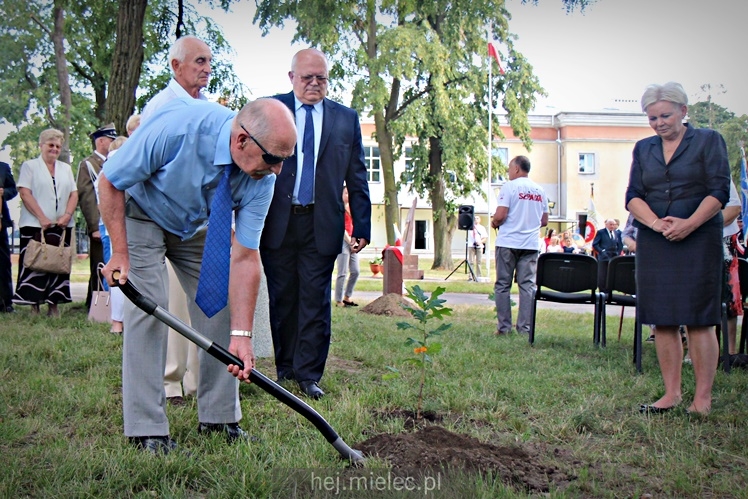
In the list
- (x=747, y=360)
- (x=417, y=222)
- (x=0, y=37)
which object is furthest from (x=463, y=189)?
(x=747, y=360)

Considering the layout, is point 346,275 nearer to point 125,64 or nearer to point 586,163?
point 125,64

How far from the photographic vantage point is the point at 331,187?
5.40 m

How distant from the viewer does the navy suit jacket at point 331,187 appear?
5352 millimetres

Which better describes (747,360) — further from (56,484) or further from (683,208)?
(56,484)

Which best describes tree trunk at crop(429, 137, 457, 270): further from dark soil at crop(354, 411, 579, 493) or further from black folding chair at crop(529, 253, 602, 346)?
dark soil at crop(354, 411, 579, 493)

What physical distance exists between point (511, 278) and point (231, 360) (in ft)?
20.0

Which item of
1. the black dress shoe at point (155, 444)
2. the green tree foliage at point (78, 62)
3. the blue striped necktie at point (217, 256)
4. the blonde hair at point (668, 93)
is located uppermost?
the green tree foliage at point (78, 62)

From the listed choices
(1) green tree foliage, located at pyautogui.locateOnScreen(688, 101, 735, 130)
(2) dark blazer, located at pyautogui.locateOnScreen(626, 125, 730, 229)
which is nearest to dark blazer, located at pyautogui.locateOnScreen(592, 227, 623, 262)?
(2) dark blazer, located at pyautogui.locateOnScreen(626, 125, 730, 229)

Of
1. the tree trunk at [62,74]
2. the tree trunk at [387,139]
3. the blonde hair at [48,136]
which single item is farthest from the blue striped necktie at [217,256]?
the tree trunk at [62,74]

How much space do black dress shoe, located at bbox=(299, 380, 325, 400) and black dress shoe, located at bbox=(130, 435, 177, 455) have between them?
144 cm

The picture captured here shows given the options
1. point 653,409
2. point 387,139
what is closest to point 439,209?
point 387,139

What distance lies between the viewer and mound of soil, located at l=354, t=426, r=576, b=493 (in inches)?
129

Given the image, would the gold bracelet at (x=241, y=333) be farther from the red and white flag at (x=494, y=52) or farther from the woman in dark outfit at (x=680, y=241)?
the red and white flag at (x=494, y=52)

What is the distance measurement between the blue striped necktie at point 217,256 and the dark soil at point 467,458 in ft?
3.03
